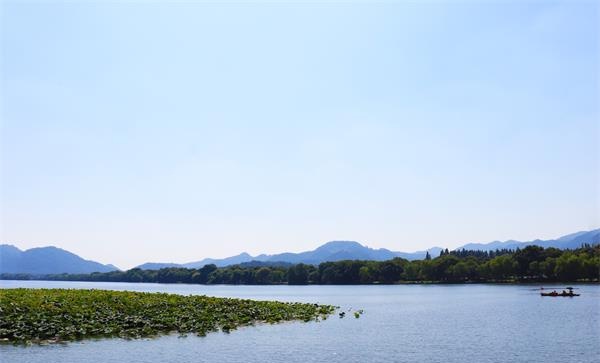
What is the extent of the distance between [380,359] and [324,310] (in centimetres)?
4146

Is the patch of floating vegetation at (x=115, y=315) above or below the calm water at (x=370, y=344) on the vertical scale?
above

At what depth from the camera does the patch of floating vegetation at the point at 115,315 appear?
52.0 m

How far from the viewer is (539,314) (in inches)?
3061

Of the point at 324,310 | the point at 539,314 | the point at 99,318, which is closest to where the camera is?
the point at 99,318

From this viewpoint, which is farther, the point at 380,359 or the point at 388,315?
the point at 388,315

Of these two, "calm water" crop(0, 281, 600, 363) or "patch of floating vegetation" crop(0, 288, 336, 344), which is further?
"patch of floating vegetation" crop(0, 288, 336, 344)

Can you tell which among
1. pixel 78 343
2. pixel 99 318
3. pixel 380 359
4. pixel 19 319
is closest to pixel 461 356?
pixel 380 359

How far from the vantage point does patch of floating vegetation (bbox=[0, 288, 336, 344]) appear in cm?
5200

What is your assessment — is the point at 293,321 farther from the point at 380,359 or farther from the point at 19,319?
the point at 19,319

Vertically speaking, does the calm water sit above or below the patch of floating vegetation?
below

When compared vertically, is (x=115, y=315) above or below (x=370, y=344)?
above

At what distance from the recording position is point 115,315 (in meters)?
60.6

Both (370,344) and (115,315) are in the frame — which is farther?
(115,315)

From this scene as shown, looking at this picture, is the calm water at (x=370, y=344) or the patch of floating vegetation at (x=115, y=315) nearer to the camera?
the calm water at (x=370, y=344)
